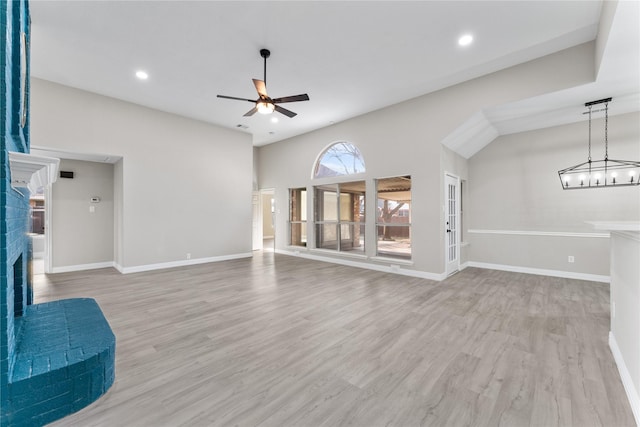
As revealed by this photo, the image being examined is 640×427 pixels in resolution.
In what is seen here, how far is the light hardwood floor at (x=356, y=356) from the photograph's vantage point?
1.73 m

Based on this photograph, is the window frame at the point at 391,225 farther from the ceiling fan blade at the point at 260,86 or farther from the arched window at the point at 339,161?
the ceiling fan blade at the point at 260,86

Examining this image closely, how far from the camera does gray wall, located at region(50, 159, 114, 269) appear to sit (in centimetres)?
559

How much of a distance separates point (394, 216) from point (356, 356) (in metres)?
4.09

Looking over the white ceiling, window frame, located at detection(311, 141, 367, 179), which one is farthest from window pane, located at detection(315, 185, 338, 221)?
the white ceiling

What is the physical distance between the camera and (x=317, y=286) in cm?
468

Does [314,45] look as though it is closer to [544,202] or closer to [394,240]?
[394,240]

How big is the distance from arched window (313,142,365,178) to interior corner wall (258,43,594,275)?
0.63 ft

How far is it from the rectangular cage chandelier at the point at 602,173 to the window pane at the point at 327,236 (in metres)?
4.89

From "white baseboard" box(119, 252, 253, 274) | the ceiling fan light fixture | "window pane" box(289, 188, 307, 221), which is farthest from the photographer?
"window pane" box(289, 188, 307, 221)

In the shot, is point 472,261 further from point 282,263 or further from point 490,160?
point 282,263

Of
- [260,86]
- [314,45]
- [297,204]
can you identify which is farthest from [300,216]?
[314,45]

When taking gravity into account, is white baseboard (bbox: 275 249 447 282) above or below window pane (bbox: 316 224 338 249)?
below

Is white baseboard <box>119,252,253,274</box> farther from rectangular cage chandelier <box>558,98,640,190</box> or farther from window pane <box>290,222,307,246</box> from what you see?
rectangular cage chandelier <box>558,98,640,190</box>

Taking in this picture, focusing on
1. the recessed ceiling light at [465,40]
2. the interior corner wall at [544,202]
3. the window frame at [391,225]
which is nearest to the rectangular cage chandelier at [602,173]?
the interior corner wall at [544,202]
